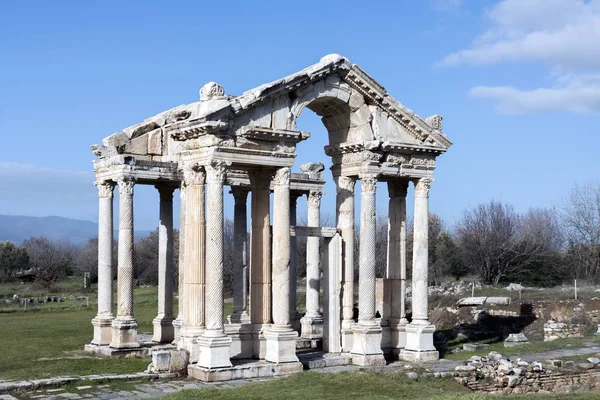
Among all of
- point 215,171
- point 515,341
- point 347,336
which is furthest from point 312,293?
point 215,171

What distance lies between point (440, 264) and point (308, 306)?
30.1 meters

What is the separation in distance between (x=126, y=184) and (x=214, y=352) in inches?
289

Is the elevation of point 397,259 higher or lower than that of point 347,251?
lower

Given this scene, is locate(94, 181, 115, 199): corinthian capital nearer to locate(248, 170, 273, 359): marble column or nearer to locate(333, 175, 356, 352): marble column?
locate(248, 170, 273, 359): marble column

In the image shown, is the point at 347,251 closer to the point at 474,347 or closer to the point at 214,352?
the point at 214,352

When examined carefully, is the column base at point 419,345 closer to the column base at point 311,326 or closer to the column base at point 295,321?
the column base at point 311,326

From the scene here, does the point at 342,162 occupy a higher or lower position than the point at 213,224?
higher

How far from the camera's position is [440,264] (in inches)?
2224

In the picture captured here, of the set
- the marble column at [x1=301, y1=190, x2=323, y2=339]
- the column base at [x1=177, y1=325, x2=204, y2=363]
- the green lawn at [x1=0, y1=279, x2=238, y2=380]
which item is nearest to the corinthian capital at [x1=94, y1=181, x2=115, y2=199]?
the green lawn at [x1=0, y1=279, x2=238, y2=380]

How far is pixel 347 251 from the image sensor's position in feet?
73.0

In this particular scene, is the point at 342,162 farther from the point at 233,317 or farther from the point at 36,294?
the point at 36,294

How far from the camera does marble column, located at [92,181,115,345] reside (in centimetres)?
2455

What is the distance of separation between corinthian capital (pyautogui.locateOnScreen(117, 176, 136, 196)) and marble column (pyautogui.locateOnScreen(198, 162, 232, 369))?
5.29 metres

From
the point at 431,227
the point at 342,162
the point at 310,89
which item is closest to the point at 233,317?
the point at 342,162
